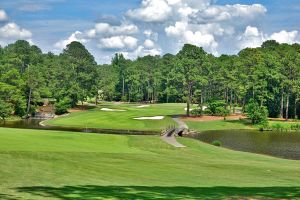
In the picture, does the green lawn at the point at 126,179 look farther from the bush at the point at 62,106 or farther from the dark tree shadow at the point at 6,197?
the bush at the point at 62,106

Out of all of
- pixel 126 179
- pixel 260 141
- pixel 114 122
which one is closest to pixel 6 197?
pixel 126 179

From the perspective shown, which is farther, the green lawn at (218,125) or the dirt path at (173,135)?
the green lawn at (218,125)

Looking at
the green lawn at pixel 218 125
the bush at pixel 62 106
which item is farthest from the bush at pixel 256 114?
the bush at pixel 62 106

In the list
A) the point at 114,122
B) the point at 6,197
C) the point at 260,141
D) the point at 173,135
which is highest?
the point at 6,197

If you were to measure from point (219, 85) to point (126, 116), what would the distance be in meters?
37.4

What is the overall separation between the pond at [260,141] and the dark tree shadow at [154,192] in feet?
101

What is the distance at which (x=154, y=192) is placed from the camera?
1758cm

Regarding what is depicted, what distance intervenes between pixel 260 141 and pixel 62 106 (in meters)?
54.6

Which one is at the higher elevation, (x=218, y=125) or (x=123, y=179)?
(x=123, y=179)

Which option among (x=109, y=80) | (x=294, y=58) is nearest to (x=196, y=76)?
(x=294, y=58)

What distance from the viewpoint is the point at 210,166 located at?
3086cm

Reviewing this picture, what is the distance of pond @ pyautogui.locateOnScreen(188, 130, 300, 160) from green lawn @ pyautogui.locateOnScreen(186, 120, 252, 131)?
3.91m

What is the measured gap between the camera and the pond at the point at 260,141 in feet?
176

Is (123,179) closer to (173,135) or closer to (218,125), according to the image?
(173,135)
